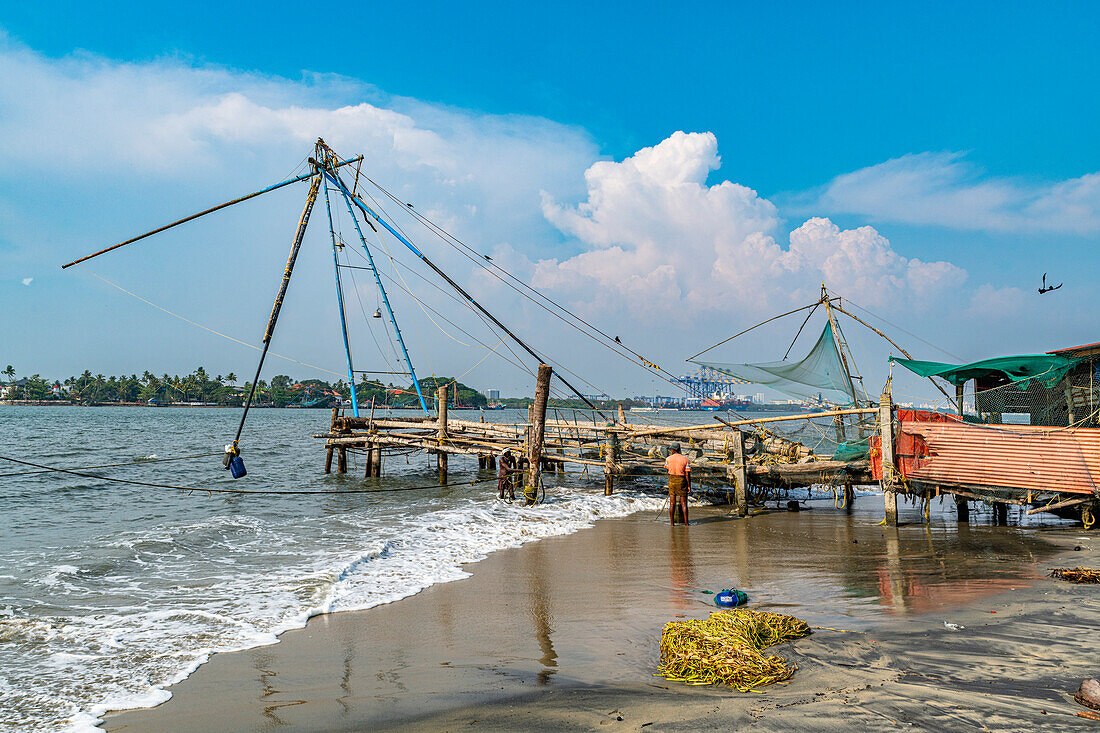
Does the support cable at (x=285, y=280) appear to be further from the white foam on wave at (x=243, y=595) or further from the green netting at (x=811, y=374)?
the green netting at (x=811, y=374)

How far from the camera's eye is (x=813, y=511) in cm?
1670

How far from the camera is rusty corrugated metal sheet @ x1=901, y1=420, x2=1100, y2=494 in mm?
11562

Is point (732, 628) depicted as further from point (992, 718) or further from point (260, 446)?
point (260, 446)

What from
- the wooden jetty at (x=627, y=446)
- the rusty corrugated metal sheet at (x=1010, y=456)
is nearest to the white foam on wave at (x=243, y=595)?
the wooden jetty at (x=627, y=446)

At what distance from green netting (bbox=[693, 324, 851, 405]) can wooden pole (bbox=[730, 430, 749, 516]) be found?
2.56 m

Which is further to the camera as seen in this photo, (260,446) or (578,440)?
(260,446)

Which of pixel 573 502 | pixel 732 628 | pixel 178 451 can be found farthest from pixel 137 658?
pixel 178 451

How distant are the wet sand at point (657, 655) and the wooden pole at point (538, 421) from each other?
6.34 m

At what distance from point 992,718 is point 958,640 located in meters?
1.81

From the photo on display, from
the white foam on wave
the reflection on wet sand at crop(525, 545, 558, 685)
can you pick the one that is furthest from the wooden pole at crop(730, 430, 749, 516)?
the reflection on wet sand at crop(525, 545, 558, 685)

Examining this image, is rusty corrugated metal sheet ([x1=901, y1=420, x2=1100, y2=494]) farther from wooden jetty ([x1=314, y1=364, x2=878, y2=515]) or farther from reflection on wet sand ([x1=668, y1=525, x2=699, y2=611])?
reflection on wet sand ([x1=668, y1=525, x2=699, y2=611])

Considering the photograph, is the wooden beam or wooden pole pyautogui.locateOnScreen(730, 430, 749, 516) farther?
wooden pole pyautogui.locateOnScreen(730, 430, 749, 516)

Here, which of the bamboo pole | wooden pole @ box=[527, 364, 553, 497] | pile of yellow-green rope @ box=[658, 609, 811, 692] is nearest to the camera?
pile of yellow-green rope @ box=[658, 609, 811, 692]

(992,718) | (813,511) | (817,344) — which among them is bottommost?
(813,511)
